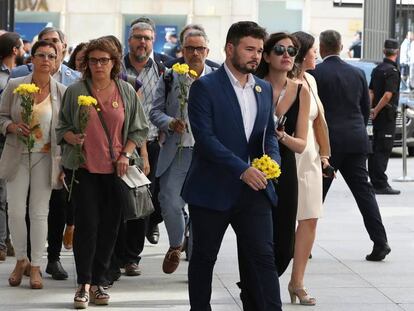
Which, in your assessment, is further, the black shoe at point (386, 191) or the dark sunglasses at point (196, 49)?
the black shoe at point (386, 191)

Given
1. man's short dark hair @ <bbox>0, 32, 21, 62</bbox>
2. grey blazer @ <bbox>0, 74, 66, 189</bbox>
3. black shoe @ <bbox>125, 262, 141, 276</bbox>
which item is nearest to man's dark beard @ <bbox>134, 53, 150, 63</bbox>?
grey blazer @ <bbox>0, 74, 66, 189</bbox>

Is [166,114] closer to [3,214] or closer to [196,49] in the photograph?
[196,49]

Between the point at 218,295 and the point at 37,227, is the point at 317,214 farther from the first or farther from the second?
the point at 37,227

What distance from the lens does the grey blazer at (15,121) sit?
905 centimetres

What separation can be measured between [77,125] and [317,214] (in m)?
1.68

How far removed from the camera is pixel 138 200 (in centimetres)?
844

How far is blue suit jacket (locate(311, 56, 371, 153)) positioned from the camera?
10281mm

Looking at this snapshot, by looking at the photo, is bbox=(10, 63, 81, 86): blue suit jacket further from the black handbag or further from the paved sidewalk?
the black handbag

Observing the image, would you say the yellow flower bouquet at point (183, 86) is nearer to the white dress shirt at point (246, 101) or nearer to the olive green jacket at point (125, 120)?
the olive green jacket at point (125, 120)

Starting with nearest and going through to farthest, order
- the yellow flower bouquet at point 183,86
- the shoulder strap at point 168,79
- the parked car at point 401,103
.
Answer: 1. the yellow flower bouquet at point 183,86
2. the shoulder strap at point 168,79
3. the parked car at point 401,103

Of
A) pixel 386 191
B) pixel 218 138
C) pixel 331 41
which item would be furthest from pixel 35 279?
pixel 386 191

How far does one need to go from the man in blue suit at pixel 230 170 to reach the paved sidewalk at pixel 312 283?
4.56 ft

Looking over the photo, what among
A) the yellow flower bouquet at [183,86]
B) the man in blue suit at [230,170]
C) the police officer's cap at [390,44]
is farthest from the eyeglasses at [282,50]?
the police officer's cap at [390,44]

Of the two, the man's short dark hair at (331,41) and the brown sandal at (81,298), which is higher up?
the man's short dark hair at (331,41)
